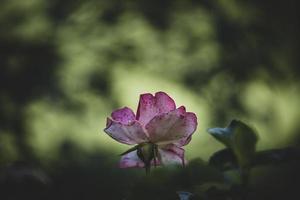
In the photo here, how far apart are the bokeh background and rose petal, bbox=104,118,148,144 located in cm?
256

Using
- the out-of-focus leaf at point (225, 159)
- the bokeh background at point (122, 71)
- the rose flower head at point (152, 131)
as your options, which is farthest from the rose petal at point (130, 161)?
the bokeh background at point (122, 71)

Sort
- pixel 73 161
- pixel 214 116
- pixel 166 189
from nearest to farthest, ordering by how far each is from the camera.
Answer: pixel 166 189, pixel 214 116, pixel 73 161

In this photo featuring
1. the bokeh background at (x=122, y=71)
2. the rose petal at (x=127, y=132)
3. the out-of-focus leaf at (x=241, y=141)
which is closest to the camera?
the out-of-focus leaf at (x=241, y=141)

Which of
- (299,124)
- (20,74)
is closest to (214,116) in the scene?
(299,124)

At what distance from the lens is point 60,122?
3.80m

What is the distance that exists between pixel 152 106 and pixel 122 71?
3.01 meters

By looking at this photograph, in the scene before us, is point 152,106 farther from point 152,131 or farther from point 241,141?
point 241,141

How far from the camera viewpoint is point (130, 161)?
2.13 ft

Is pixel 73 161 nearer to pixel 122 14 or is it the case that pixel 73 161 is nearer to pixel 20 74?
pixel 20 74

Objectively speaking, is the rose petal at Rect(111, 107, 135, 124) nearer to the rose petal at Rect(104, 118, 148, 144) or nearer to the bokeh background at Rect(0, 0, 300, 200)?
the rose petal at Rect(104, 118, 148, 144)

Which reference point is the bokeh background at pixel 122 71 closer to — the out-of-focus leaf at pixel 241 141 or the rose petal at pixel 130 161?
the rose petal at pixel 130 161

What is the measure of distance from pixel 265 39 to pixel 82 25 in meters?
1.11

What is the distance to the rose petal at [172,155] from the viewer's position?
25.7 inches

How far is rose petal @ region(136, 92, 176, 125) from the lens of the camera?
2.18 feet
